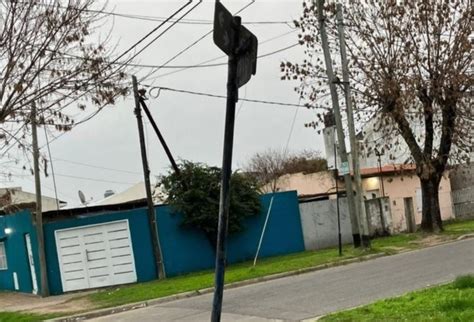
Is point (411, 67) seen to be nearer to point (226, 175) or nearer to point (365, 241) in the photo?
point (365, 241)

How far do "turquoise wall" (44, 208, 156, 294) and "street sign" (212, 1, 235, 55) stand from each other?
16467 millimetres

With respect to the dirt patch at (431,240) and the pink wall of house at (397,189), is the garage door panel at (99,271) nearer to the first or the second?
the dirt patch at (431,240)

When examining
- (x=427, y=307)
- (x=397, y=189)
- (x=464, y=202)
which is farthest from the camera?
(x=464, y=202)

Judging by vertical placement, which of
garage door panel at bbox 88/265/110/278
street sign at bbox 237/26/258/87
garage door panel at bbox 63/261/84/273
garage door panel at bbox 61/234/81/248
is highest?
street sign at bbox 237/26/258/87

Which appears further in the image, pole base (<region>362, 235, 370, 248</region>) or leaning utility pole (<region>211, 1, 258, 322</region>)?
pole base (<region>362, 235, 370, 248</region>)

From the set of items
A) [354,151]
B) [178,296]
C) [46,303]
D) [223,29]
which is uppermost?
A: [223,29]

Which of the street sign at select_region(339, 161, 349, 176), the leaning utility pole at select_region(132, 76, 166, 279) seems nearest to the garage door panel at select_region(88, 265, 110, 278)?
the leaning utility pole at select_region(132, 76, 166, 279)

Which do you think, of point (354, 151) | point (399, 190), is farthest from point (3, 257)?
point (399, 190)

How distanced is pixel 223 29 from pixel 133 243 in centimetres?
1668

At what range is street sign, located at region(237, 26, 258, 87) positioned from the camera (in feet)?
14.4

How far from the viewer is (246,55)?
4.44 m

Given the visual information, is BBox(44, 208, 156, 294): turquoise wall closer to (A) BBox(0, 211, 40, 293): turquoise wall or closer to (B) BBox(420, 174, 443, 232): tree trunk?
(A) BBox(0, 211, 40, 293): turquoise wall

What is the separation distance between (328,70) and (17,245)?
13148 millimetres

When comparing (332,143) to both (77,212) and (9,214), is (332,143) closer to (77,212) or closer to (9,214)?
(77,212)
